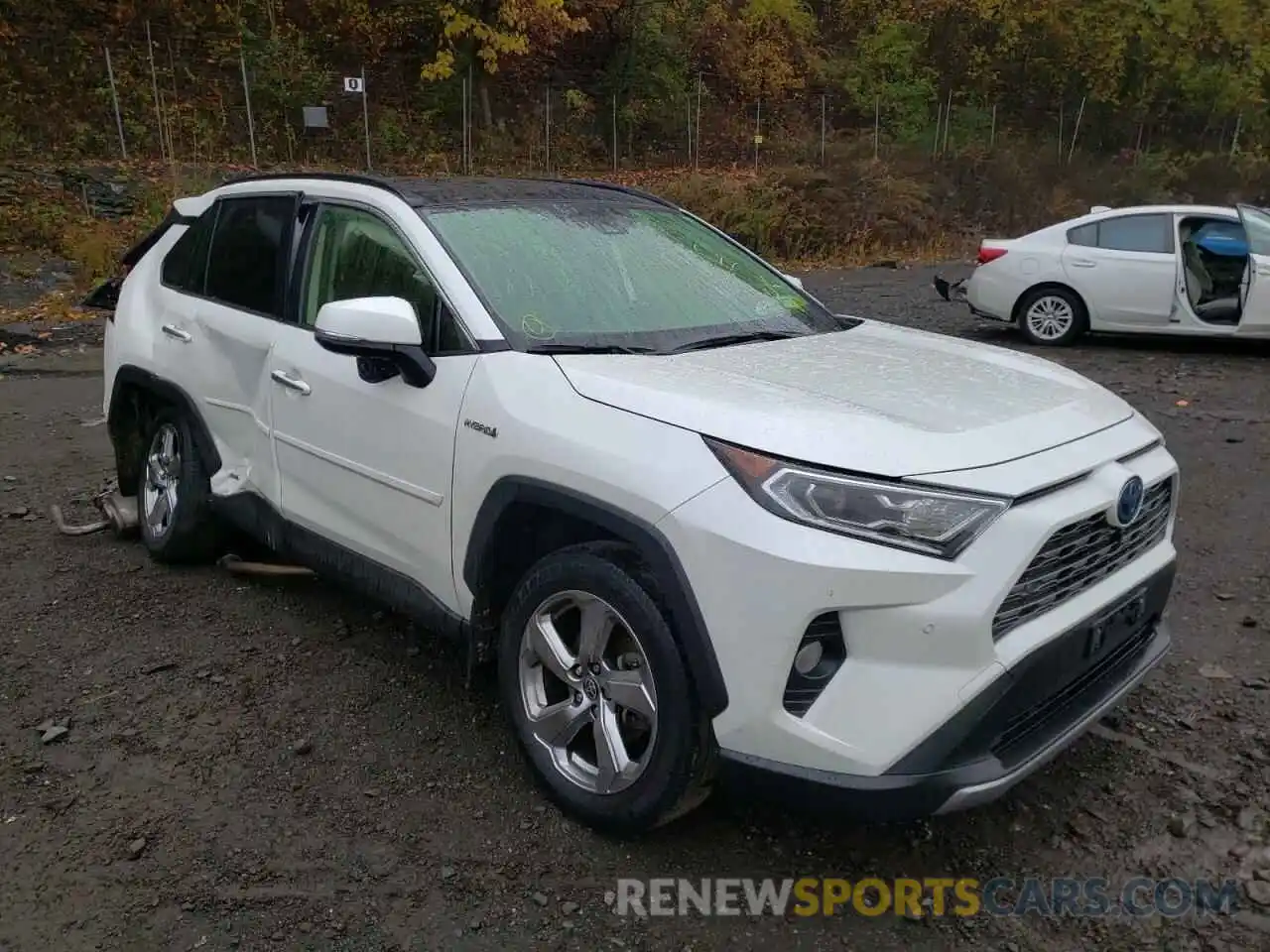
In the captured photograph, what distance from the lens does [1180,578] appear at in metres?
4.60

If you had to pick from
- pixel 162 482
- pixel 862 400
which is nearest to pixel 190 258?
pixel 162 482

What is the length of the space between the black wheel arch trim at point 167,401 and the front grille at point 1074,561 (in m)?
3.17

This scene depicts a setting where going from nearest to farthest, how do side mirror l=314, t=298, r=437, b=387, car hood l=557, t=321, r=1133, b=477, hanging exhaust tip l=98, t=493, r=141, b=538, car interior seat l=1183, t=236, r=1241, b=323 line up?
car hood l=557, t=321, r=1133, b=477 < side mirror l=314, t=298, r=437, b=387 < hanging exhaust tip l=98, t=493, r=141, b=538 < car interior seat l=1183, t=236, r=1241, b=323

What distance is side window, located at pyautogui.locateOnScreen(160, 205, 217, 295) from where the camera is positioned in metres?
4.51

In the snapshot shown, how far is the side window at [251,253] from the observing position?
4004mm

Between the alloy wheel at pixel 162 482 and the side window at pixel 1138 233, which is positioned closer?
the alloy wheel at pixel 162 482

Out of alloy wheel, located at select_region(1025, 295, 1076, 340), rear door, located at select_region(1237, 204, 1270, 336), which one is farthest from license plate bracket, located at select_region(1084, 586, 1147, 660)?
alloy wheel, located at select_region(1025, 295, 1076, 340)

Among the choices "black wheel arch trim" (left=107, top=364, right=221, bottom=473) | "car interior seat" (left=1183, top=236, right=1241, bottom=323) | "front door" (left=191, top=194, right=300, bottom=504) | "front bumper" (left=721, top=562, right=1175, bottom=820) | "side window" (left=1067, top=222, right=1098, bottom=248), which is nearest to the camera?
"front bumper" (left=721, top=562, right=1175, bottom=820)

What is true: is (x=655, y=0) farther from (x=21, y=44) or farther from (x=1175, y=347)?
(x=1175, y=347)

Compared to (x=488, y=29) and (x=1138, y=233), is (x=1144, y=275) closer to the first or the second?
(x=1138, y=233)

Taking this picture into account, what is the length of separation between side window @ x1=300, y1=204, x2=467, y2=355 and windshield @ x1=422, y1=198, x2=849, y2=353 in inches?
5.6

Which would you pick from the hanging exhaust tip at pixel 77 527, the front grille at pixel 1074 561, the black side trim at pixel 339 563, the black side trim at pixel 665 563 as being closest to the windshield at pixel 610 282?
the black side trim at pixel 665 563

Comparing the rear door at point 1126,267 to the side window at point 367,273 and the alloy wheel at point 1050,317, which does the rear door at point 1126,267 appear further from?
the side window at point 367,273

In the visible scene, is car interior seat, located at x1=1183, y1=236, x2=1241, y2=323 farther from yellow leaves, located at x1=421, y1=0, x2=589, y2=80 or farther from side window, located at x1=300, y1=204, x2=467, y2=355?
yellow leaves, located at x1=421, y1=0, x2=589, y2=80
